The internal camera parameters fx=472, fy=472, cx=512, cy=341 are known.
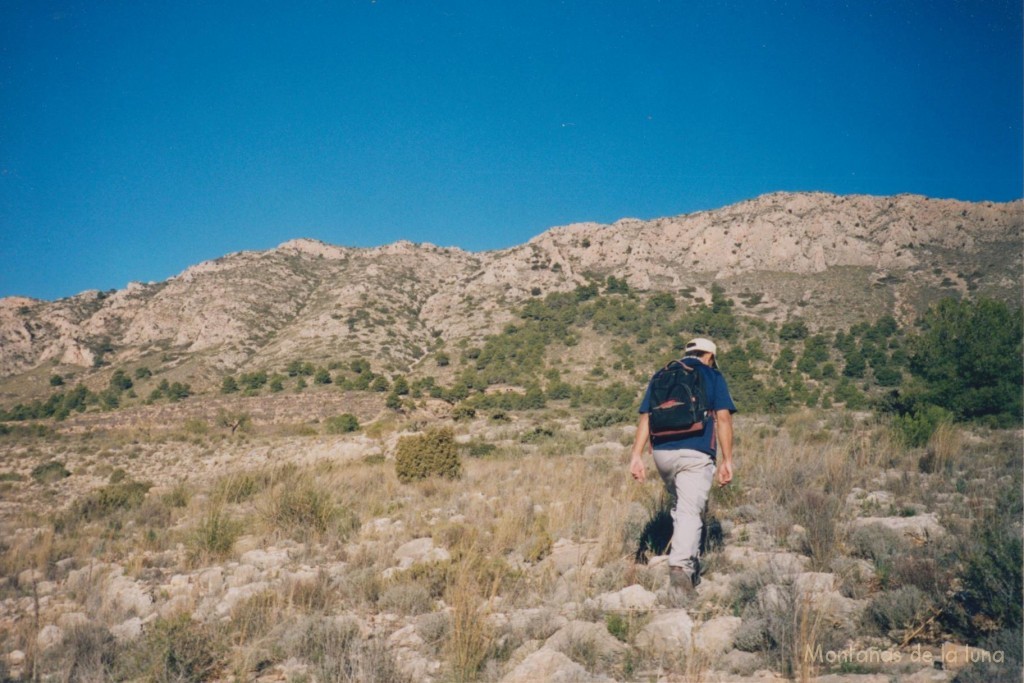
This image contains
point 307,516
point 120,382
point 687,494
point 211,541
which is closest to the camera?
point 687,494

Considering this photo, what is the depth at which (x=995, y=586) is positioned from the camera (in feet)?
8.53

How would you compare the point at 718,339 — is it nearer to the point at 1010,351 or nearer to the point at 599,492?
the point at 1010,351

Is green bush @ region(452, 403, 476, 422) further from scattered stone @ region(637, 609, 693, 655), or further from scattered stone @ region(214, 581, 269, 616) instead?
scattered stone @ region(637, 609, 693, 655)

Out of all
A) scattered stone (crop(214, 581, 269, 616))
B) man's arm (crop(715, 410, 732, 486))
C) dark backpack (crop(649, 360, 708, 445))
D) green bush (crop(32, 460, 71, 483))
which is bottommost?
green bush (crop(32, 460, 71, 483))

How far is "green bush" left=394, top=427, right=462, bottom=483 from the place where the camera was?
8.77 meters

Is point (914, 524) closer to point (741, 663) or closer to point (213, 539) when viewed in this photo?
point (741, 663)

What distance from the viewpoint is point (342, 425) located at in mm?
23734

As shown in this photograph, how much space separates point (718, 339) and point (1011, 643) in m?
49.1

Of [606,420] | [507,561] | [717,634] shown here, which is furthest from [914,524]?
[606,420]

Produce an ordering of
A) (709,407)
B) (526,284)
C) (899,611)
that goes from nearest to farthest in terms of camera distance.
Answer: (899,611) < (709,407) < (526,284)

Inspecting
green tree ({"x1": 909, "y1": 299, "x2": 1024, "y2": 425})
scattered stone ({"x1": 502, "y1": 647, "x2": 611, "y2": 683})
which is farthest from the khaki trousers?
green tree ({"x1": 909, "y1": 299, "x2": 1024, "y2": 425})

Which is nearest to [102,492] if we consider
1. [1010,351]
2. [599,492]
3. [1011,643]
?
[599,492]

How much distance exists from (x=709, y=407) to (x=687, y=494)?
2.25 ft

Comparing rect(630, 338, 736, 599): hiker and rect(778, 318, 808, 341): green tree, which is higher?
rect(778, 318, 808, 341): green tree
